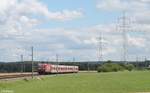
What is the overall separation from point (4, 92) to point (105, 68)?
82251mm

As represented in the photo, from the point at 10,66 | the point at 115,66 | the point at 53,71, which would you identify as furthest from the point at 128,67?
→ the point at 10,66

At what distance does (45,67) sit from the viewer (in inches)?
3873

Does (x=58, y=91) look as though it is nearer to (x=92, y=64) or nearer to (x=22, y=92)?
(x=22, y=92)


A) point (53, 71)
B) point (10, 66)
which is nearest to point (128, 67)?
point (53, 71)

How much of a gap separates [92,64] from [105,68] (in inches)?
2124

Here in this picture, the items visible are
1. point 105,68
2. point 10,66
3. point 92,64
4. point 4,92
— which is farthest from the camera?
point 92,64

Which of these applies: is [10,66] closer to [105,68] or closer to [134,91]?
[105,68]

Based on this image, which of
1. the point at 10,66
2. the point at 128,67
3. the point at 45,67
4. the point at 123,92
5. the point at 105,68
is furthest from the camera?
the point at 10,66

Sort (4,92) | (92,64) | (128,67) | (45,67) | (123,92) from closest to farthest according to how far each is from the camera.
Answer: (4,92) < (123,92) < (45,67) < (128,67) < (92,64)

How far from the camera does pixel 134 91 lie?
1519 inches

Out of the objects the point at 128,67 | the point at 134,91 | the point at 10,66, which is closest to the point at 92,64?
the point at 10,66

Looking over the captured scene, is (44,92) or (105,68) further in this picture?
(105,68)

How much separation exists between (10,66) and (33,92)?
4685 inches

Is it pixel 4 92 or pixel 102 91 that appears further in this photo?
pixel 102 91
